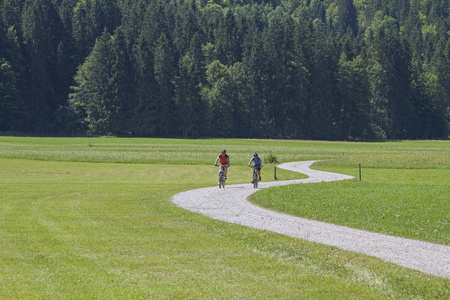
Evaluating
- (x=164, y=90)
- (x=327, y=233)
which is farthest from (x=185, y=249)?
(x=164, y=90)

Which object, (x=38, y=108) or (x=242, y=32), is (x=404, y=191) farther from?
(x=242, y=32)

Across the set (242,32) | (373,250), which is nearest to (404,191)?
(373,250)

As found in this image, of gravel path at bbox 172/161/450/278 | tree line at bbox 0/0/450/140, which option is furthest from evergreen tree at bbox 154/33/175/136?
gravel path at bbox 172/161/450/278

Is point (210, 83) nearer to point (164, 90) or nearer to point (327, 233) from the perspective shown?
point (164, 90)

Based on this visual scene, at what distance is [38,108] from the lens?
463 feet

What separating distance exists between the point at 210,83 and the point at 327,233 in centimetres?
13346

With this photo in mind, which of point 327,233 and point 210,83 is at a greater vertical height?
point 210,83

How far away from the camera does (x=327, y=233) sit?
774 inches

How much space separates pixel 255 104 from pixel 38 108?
54.3 meters

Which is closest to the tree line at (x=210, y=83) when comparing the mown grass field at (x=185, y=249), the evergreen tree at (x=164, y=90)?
the evergreen tree at (x=164, y=90)

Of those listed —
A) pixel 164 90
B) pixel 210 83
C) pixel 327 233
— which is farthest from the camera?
pixel 210 83

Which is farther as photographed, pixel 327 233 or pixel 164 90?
pixel 164 90

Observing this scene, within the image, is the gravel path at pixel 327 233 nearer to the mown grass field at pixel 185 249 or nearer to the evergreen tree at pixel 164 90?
the mown grass field at pixel 185 249

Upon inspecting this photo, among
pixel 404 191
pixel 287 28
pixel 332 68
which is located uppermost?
pixel 287 28
